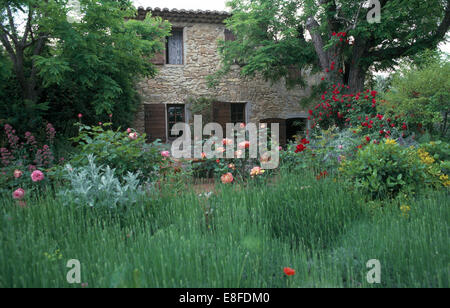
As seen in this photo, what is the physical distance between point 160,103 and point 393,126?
7723mm

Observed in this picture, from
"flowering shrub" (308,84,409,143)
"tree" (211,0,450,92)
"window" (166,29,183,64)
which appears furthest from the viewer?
"window" (166,29,183,64)

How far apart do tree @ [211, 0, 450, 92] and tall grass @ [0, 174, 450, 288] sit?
6445 mm

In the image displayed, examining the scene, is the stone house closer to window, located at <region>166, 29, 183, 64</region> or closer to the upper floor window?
window, located at <region>166, 29, 183, 64</region>

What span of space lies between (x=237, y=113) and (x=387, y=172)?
882cm

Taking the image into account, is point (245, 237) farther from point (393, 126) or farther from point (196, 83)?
point (196, 83)

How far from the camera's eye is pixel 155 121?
10.9m

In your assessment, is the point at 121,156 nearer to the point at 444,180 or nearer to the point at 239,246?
the point at 239,246

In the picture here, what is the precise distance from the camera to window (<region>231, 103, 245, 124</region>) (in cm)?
1203

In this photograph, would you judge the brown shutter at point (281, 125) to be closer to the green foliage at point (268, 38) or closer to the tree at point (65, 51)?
the green foliage at point (268, 38)

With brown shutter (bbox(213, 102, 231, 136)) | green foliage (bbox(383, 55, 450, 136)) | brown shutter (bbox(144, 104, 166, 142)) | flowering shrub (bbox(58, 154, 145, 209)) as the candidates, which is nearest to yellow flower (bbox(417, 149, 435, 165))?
green foliage (bbox(383, 55, 450, 136))

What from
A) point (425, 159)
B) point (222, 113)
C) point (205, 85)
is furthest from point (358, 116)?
point (205, 85)

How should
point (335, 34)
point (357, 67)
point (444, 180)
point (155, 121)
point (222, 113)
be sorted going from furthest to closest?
point (222, 113) < point (155, 121) < point (357, 67) < point (335, 34) < point (444, 180)

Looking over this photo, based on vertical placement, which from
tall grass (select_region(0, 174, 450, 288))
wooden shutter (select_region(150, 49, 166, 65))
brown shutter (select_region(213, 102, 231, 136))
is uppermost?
wooden shutter (select_region(150, 49, 166, 65))

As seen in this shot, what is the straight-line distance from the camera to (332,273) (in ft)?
6.50
